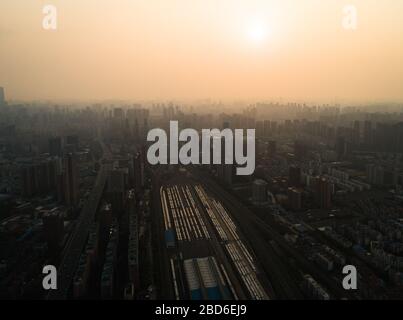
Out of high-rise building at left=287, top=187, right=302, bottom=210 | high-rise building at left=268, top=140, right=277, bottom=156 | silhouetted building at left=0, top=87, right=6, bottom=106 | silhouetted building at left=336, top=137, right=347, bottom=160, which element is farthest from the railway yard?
silhouetted building at left=336, top=137, right=347, bottom=160

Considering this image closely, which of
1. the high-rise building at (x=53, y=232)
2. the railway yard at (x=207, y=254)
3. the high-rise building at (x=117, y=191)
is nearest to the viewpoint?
the railway yard at (x=207, y=254)

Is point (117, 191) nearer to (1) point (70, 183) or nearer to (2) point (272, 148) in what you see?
(1) point (70, 183)

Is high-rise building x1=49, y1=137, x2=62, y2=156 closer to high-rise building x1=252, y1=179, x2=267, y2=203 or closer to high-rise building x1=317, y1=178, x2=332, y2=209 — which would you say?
high-rise building x1=252, y1=179, x2=267, y2=203

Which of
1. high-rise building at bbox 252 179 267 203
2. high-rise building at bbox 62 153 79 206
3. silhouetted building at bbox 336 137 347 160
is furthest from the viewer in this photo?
silhouetted building at bbox 336 137 347 160

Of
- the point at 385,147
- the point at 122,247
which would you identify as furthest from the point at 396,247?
the point at 385,147

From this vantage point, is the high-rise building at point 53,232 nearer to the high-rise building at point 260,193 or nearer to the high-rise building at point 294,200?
the high-rise building at point 260,193

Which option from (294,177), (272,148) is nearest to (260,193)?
(294,177)

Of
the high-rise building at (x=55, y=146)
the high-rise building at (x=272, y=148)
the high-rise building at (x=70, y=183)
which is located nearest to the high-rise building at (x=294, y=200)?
the high-rise building at (x=272, y=148)

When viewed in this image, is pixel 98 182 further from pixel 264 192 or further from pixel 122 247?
pixel 264 192
